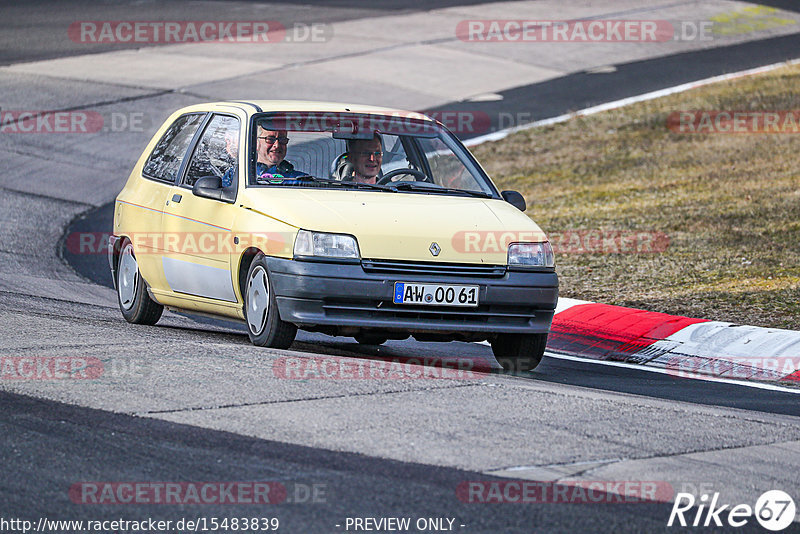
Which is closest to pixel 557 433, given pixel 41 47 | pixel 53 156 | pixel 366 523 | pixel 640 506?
pixel 640 506

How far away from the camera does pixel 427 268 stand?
7.87 m

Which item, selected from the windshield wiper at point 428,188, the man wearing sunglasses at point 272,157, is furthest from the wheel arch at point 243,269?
the windshield wiper at point 428,188

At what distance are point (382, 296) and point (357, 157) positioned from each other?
4.77 feet

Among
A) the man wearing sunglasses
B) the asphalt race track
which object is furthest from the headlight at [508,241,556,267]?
the man wearing sunglasses

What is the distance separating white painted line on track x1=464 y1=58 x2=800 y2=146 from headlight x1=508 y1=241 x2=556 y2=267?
1318 cm

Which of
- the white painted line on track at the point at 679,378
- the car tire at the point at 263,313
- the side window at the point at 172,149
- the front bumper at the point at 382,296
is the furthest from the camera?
the side window at the point at 172,149

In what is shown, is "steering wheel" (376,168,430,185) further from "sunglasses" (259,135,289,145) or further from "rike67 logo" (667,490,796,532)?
"rike67 logo" (667,490,796,532)

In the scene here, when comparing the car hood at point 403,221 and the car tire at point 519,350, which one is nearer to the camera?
the car hood at point 403,221

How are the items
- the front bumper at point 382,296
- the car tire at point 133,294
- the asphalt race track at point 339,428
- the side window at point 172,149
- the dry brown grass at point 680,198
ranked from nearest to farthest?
the asphalt race track at point 339,428 → the front bumper at point 382,296 → the side window at point 172,149 → the car tire at point 133,294 → the dry brown grass at point 680,198

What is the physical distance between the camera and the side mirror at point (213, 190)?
338 inches

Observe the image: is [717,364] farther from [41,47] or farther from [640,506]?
[41,47]

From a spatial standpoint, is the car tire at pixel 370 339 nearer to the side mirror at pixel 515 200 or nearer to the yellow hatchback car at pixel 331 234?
the yellow hatchback car at pixel 331 234

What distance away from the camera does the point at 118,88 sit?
23453mm

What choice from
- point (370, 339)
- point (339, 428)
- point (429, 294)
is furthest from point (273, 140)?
point (339, 428)
